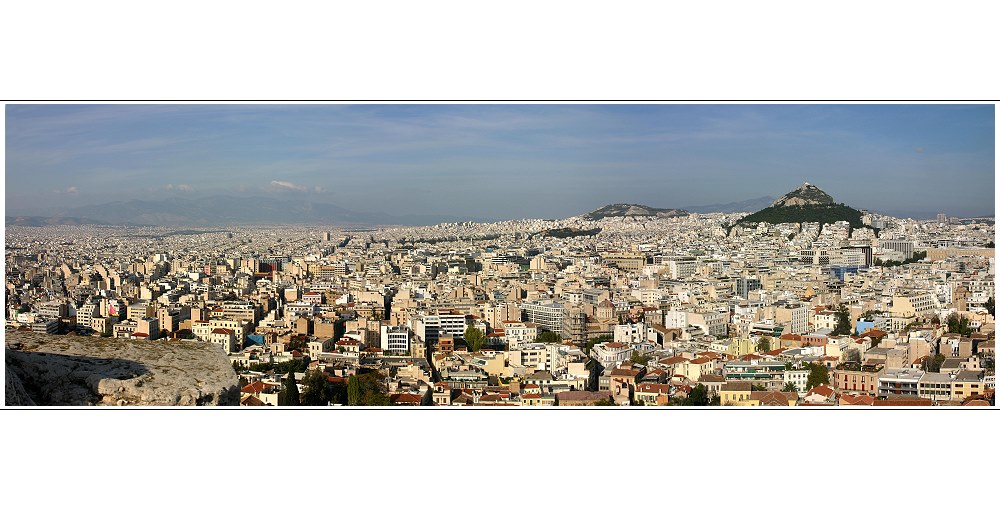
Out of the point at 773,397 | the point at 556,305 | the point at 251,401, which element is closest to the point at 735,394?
the point at 773,397

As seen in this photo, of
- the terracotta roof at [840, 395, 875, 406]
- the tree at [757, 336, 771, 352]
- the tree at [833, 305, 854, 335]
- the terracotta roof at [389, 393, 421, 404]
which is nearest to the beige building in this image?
the terracotta roof at [840, 395, 875, 406]

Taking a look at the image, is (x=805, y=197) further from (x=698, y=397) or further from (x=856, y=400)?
(x=698, y=397)

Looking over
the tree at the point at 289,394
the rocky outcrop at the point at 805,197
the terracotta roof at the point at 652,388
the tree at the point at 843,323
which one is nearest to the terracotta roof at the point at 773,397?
the terracotta roof at the point at 652,388

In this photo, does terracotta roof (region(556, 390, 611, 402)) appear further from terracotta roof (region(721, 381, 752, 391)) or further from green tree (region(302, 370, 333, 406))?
green tree (region(302, 370, 333, 406))

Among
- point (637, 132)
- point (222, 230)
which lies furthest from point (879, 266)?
point (222, 230)

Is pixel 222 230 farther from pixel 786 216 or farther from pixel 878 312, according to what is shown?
pixel 878 312

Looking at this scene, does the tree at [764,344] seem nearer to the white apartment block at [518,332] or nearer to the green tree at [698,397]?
the green tree at [698,397]
